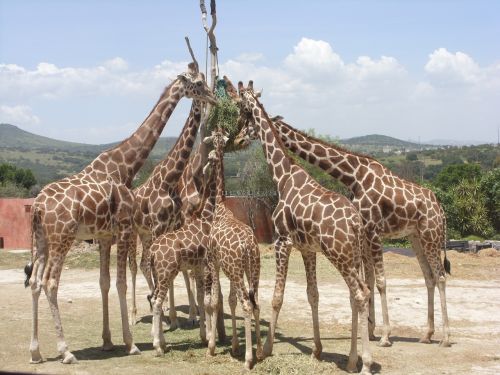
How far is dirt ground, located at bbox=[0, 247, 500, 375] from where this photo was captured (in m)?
8.95

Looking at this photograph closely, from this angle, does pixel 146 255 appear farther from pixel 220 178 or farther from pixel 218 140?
pixel 218 140

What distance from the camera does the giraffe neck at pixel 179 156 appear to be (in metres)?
11.8

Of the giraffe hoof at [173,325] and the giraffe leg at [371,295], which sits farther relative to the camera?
the giraffe hoof at [173,325]

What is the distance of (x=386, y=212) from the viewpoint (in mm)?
10711

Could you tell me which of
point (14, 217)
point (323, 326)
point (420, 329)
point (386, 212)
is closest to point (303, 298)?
point (323, 326)

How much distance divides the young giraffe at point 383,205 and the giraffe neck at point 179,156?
5.94ft

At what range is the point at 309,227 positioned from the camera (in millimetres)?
8805

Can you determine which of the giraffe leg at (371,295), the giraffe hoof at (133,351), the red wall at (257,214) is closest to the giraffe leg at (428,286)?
the giraffe leg at (371,295)

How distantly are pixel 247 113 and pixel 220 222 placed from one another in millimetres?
2205

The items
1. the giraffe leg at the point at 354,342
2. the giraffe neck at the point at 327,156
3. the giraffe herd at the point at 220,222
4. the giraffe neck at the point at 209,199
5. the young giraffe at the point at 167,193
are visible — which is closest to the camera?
the giraffe leg at the point at 354,342

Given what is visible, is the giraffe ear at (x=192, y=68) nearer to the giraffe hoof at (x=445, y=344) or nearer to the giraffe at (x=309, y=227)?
the giraffe at (x=309, y=227)

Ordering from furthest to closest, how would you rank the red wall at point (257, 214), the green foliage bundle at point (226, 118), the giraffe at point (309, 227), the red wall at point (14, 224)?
the red wall at point (257, 214) → the red wall at point (14, 224) → the green foliage bundle at point (226, 118) → the giraffe at point (309, 227)

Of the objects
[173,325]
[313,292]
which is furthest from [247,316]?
[173,325]

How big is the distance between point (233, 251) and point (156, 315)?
1.74 m
